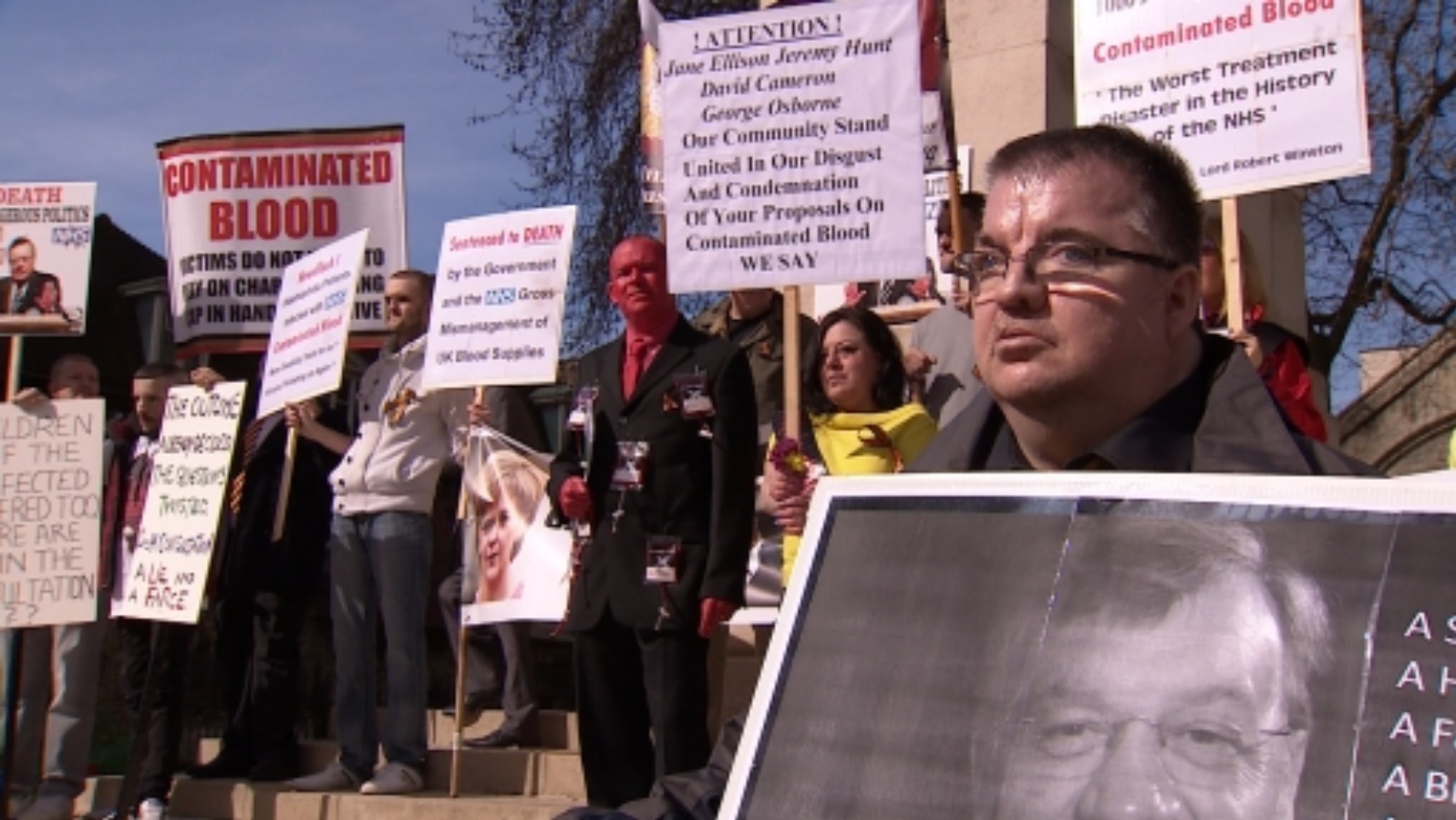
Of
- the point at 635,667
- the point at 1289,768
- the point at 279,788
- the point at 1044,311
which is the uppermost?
the point at 1044,311

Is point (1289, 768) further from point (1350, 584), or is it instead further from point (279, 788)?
point (279, 788)

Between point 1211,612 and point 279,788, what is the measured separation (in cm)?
613

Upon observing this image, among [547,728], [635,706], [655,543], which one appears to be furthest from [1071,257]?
[547,728]

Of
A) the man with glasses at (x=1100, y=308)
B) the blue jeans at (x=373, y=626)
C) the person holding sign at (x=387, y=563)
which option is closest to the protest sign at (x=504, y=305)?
the person holding sign at (x=387, y=563)

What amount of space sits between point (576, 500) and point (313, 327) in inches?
79.0

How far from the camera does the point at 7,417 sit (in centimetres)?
739

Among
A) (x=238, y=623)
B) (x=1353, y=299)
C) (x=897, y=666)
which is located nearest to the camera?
(x=897, y=666)

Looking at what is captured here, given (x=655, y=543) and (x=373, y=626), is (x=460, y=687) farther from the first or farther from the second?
(x=655, y=543)

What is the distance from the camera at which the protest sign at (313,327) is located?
6949 mm

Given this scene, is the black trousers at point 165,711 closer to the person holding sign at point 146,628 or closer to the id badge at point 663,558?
the person holding sign at point 146,628

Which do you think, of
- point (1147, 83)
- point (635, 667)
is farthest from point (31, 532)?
point (1147, 83)

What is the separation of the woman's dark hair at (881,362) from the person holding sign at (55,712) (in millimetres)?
3613

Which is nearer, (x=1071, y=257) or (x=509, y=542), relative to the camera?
(x=1071, y=257)

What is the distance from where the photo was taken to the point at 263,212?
8008 millimetres
